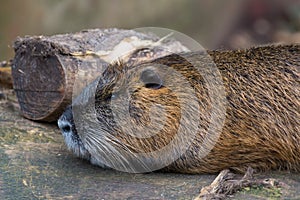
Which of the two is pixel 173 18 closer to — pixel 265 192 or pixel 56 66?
pixel 56 66

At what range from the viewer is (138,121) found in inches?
135

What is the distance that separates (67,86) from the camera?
4250 millimetres

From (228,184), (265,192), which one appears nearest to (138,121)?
(228,184)

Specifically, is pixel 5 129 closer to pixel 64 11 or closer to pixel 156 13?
pixel 64 11

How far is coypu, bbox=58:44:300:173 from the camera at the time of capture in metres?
3.44

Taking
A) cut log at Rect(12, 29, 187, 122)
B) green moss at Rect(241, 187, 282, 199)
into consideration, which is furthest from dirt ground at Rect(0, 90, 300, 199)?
cut log at Rect(12, 29, 187, 122)

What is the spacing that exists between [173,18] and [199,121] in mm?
5806

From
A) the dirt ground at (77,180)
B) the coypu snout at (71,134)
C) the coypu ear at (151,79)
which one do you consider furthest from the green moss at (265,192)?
the coypu snout at (71,134)

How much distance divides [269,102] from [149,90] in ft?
2.21

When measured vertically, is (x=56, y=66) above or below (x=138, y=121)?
above

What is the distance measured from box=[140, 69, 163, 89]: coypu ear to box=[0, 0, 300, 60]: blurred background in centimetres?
403

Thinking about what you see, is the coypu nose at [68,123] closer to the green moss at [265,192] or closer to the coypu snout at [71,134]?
the coypu snout at [71,134]

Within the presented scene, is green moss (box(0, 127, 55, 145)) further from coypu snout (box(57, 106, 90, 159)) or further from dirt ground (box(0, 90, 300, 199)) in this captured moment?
coypu snout (box(57, 106, 90, 159))

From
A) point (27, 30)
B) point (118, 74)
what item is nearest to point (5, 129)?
point (118, 74)
